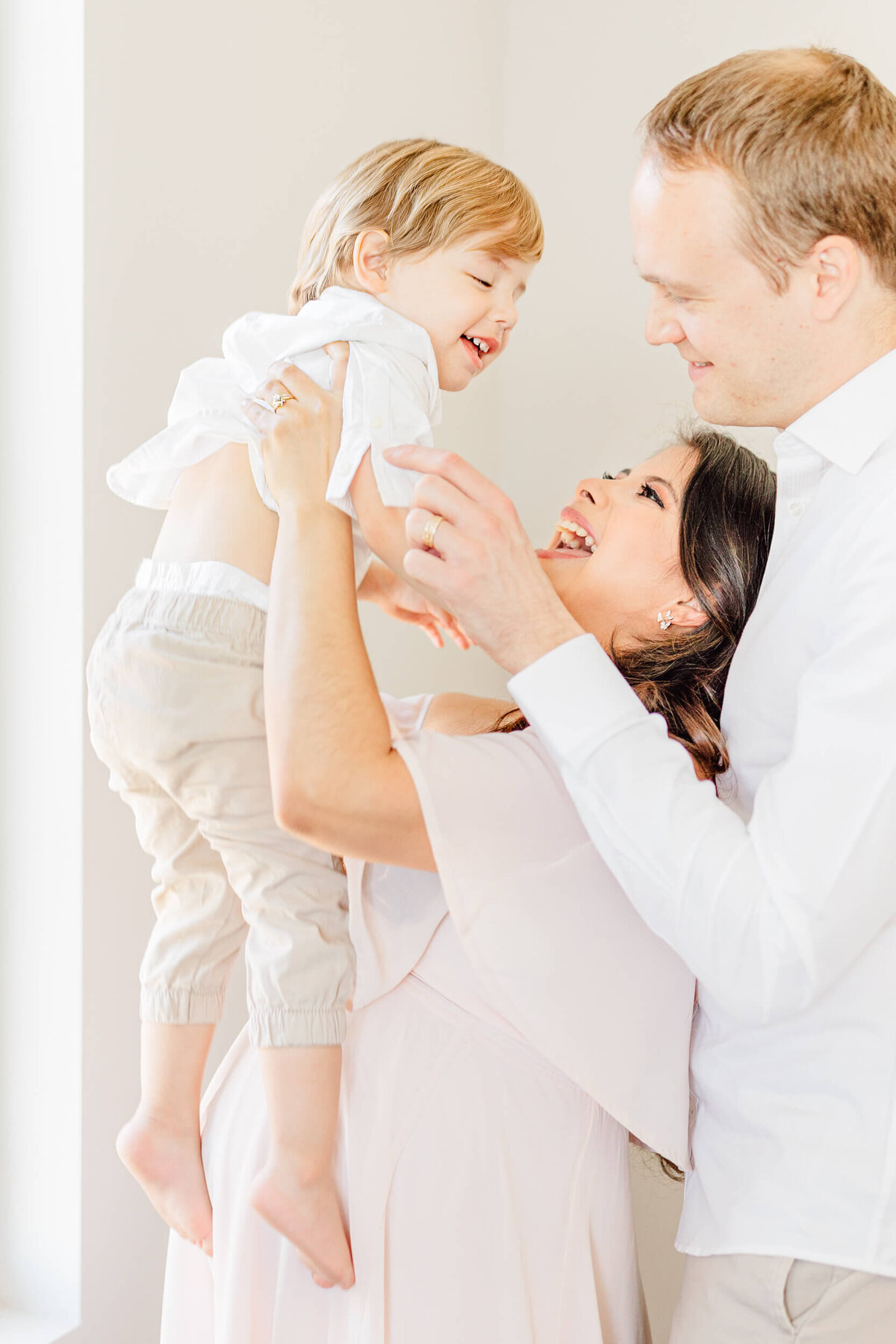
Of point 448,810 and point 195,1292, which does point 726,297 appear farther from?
point 195,1292

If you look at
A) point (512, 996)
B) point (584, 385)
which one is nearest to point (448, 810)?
point (512, 996)

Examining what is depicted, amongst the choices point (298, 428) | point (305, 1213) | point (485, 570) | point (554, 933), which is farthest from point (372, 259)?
point (305, 1213)

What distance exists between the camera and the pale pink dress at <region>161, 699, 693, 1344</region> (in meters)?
1.13

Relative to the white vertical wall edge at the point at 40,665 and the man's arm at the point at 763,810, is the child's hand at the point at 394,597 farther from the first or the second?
the man's arm at the point at 763,810

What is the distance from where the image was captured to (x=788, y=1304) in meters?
1.04

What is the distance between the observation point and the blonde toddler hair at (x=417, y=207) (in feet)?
4.49

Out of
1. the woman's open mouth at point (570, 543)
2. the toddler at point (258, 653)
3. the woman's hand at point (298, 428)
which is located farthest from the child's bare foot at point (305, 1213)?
the woman's open mouth at point (570, 543)

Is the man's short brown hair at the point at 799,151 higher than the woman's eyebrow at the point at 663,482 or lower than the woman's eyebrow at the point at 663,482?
higher

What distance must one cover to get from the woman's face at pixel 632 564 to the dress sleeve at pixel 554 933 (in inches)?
12.4

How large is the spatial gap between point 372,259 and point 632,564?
492 millimetres

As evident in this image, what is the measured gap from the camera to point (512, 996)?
1.12 m

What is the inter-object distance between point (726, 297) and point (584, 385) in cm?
145

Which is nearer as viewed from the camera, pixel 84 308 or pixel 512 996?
pixel 512 996

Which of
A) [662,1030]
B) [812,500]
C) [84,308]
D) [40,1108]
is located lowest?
[40,1108]
